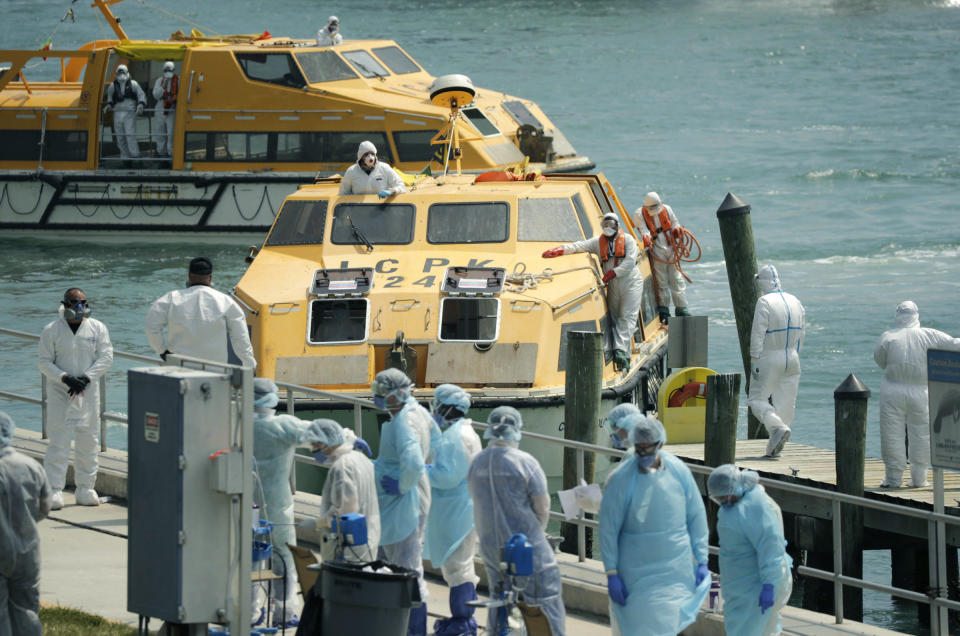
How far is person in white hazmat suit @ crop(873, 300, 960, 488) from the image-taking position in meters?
12.1

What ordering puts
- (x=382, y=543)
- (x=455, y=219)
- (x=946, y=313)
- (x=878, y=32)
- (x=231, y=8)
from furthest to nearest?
(x=231, y=8), (x=878, y=32), (x=946, y=313), (x=455, y=219), (x=382, y=543)

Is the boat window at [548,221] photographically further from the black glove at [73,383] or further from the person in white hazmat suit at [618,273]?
the black glove at [73,383]

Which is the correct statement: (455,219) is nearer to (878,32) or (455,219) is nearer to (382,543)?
(382,543)

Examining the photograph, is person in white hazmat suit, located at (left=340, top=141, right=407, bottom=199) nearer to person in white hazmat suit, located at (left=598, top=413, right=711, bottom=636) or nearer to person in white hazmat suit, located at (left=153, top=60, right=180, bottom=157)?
person in white hazmat suit, located at (left=598, top=413, right=711, bottom=636)

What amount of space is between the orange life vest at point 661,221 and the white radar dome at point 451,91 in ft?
9.33

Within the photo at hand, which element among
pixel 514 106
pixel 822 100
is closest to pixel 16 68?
pixel 514 106

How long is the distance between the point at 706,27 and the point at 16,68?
39.6 metres

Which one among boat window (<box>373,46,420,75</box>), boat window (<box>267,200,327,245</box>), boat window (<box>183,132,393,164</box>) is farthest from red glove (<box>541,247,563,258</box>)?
boat window (<box>373,46,420,75</box>)

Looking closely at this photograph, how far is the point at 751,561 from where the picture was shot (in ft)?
27.2

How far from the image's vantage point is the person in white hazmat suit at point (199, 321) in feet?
35.8

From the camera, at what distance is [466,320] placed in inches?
551

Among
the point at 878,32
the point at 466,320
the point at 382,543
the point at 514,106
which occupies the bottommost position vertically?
the point at 382,543

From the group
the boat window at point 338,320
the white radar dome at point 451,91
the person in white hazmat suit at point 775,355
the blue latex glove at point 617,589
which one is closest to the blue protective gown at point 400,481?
the blue latex glove at point 617,589

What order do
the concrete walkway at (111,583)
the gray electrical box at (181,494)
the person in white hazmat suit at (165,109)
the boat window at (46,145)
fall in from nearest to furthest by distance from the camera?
1. the gray electrical box at (181,494)
2. the concrete walkway at (111,583)
3. the person in white hazmat suit at (165,109)
4. the boat window at (46,145)
